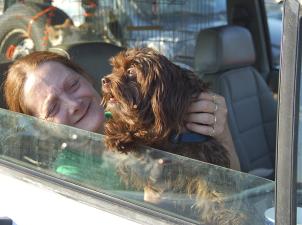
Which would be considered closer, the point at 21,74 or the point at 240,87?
the point at 21,74

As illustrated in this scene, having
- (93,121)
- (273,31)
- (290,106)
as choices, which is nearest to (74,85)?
(93,121)

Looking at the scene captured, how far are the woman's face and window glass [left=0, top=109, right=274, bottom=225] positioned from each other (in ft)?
0.48

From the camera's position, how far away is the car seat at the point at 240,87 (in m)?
3.03

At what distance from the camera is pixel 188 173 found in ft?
4.77

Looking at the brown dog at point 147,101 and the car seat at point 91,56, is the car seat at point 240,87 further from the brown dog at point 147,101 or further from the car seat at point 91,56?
the brown dog at point 147,101

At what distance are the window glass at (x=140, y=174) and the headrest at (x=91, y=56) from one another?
35.7 inches

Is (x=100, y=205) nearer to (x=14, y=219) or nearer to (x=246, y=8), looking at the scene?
(x=14, y=219)

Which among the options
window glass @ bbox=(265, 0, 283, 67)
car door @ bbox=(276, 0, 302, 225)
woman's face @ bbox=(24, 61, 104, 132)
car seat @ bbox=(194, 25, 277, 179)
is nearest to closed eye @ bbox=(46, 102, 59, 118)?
woman's face @ bbox=(24, 61, 104, 132)

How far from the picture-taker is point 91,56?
2.78 meters

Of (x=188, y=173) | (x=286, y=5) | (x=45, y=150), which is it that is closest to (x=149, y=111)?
(x=188, y=173)

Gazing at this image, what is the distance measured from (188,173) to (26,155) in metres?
0.54

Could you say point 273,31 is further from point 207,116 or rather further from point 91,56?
point 207,116

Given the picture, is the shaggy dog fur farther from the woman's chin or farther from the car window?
the car window

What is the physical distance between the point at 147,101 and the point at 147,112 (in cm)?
3
